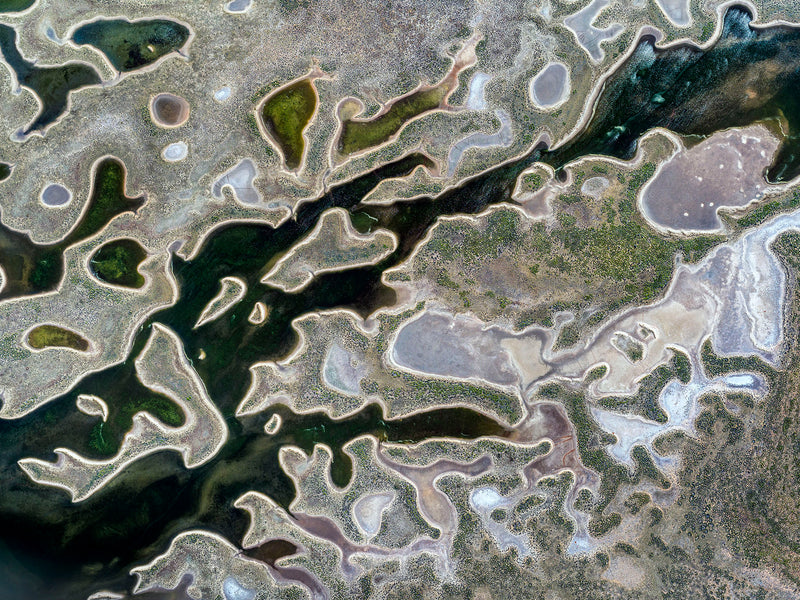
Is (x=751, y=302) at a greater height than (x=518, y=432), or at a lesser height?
greater

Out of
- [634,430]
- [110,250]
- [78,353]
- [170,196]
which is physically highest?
[170,196]

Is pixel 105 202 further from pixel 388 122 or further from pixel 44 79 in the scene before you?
pixel 388 122

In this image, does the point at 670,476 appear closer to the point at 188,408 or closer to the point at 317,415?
the point at 317,415

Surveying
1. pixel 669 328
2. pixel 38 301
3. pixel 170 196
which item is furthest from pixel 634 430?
pixel 38 301

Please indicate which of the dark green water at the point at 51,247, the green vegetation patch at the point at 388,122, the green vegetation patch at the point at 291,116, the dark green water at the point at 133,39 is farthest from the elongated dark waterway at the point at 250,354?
the dark green water at the point at 133,39

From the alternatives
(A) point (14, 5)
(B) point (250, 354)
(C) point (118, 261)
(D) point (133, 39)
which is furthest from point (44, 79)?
(B) point (250, 354)

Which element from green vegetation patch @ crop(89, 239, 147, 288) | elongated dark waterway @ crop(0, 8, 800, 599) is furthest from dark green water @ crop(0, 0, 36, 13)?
elongated dark waterway @ crop(0, 8, 800, 599)
